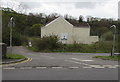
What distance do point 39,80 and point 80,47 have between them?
104 ft

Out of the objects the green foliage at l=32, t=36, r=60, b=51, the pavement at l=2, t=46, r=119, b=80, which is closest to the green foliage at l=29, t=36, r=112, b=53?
the green foliage at l=32, t=36, r=60, b=51

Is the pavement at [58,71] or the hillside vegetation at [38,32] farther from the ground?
the hillside vegetation at [38,32]

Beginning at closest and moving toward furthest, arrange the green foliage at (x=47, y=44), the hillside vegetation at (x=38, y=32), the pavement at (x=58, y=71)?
the pavement at (x=58, y=71) < the green foliage at (x=47, y=44) < the hillside vegetation at (x=38, y=32)

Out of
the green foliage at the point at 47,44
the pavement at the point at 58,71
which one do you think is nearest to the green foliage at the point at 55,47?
the green foliage at the point at 47,44

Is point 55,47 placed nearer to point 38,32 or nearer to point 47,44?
point 47,44

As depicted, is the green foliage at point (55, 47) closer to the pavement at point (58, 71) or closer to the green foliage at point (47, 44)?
the green foliage at point (47, 44)

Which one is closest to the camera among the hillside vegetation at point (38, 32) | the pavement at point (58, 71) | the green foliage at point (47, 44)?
the pavement at point (58, 71)

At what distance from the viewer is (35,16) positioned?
253 feet

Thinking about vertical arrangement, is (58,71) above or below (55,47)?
below

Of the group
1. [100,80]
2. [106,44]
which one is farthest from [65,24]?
[100,80]

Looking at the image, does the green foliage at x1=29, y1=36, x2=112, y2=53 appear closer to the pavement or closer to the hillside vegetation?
the hillside vegetation

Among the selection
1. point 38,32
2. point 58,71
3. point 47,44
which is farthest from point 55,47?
point 38,32

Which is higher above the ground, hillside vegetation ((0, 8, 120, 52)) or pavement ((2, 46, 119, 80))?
hillside vegetation ((0, 8, 120, 52))

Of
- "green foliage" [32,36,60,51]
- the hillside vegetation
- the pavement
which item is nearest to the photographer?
the pavement
